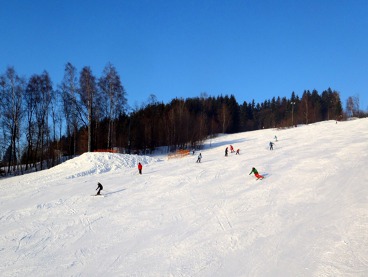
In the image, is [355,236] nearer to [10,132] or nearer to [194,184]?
[194,184]

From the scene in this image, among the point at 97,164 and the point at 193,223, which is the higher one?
the point at 97,164

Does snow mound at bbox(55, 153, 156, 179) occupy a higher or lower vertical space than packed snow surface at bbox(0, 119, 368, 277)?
higher

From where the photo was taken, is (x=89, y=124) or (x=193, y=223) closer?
(x=193, y=223)

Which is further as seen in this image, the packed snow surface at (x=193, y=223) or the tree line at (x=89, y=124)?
the tree line at (x=89, y=124)

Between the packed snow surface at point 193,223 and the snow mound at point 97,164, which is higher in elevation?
the snow mound at point 97,164

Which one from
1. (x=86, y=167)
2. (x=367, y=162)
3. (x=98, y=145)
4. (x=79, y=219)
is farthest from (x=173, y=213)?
(x=98, y=145)

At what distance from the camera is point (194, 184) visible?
20797 millimetres

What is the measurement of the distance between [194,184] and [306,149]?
55.4 ft

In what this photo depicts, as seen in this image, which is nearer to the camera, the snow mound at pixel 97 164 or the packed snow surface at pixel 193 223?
the packed snow surface at pixel 193 223

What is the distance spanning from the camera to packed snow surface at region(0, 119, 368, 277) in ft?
33.5

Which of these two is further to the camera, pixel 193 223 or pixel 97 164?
pixel 97 164

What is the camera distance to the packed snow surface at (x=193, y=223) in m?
10.2

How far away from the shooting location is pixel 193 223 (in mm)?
13844

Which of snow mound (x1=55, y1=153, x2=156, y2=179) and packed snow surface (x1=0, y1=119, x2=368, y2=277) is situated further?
snow mound (x1=55, y1=153, x2=156, y2=179)
